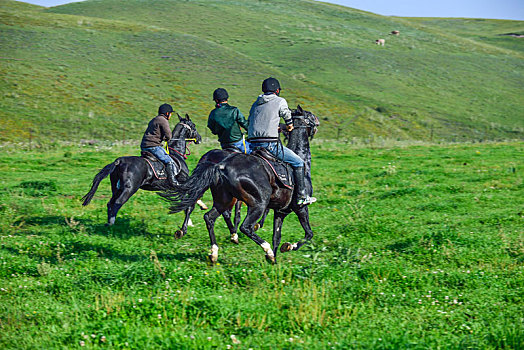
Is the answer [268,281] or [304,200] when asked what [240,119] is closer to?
[304,200]

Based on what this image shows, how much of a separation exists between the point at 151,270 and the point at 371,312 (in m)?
3.35

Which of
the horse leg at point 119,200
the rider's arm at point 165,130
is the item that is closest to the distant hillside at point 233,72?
the rider's arm at point 165,130

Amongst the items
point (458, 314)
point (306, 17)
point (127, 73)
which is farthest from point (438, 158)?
point (306, 17)

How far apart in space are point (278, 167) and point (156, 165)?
4.74 m

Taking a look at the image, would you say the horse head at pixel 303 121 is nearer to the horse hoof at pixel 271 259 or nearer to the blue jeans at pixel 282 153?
the blue jeans at pixel 282 153

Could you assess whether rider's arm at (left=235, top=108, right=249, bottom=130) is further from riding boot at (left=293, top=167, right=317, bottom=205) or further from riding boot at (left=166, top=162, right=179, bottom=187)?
riding boot at (left=166, top=162, right=179, bottom=187)

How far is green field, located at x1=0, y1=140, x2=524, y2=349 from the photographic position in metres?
5.75

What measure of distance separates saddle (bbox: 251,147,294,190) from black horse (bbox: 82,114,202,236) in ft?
9.96

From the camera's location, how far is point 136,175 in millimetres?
12477

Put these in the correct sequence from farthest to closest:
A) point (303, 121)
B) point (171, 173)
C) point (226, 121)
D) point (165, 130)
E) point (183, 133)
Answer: point (183, 133) → point (171, 173) → point (165, 130) → point (226, 121) → point (303, 121)

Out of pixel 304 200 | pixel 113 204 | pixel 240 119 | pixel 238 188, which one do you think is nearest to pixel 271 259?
pixel 238 188

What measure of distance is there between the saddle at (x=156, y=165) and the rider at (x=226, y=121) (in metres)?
2.15

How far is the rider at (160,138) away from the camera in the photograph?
12797 millimetres

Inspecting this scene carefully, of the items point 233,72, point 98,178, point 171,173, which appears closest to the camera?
point 98,178
